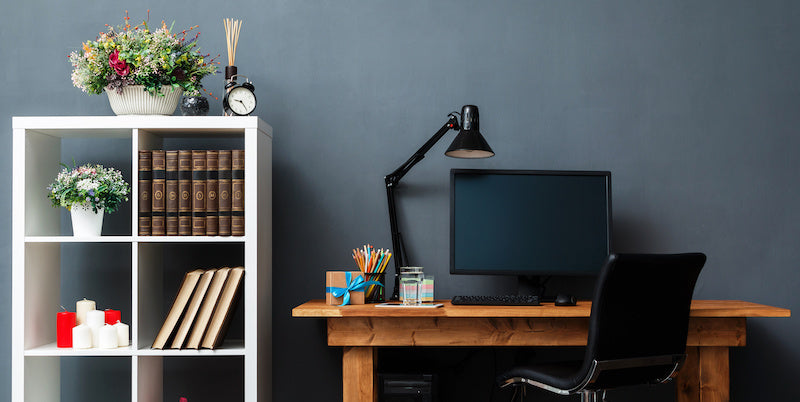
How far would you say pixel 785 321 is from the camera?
2.61 m

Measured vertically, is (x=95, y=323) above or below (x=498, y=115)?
below

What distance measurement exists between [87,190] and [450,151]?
133cm

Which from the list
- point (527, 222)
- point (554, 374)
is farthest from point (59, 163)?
point (554, 374)

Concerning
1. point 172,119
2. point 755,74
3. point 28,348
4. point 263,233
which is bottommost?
point 28,348

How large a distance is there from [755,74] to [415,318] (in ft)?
6.11

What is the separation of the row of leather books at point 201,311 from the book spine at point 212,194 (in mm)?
165

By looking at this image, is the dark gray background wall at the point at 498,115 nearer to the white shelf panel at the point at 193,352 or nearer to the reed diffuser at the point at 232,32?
the reed diffuser at the point at 232,32

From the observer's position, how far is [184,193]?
2227 millimetres

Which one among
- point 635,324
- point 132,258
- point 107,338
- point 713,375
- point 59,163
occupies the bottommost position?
point 713,375

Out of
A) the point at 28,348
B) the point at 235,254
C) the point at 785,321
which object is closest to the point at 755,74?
the point at 785,321

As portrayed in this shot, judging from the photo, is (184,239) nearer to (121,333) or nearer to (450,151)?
(121,333)

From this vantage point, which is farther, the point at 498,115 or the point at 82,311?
the point at 498,115

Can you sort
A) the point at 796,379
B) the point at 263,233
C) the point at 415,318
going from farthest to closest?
the point at 796,379, the point at 263,233, the point at 415,318

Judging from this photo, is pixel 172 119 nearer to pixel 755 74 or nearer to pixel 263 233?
pixel 263 233
